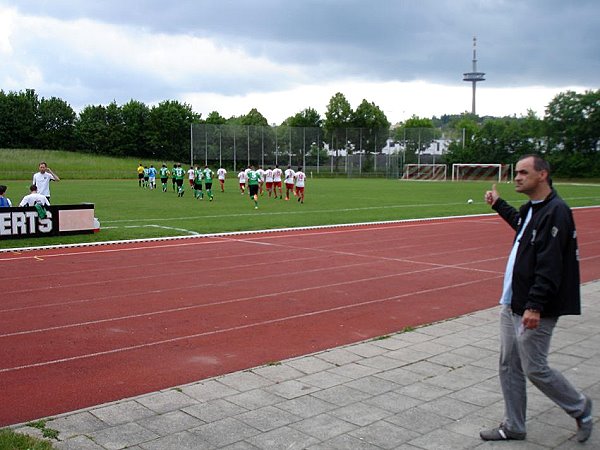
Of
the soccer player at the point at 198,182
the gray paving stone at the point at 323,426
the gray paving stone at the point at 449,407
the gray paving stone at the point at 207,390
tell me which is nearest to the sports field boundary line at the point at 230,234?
the gray paving stone at the point at 207,390

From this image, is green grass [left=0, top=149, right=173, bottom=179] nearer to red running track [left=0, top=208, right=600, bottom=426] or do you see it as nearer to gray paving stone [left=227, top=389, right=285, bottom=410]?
red running track [left=0, top=208, right=600, bottom=426]

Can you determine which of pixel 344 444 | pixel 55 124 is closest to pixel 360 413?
pixel 344 444

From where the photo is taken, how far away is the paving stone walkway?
4297 mm

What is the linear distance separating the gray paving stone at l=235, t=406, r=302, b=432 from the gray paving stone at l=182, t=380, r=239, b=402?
1.48 feet

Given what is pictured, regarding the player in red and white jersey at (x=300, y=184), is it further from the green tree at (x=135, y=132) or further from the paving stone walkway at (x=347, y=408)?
the green tree at (x=135, y=132)

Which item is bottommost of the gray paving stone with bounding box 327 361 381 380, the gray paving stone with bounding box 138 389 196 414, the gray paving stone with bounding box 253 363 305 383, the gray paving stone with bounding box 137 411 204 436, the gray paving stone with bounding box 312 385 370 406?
the gray paving stone with bounding box 327 361 381 380

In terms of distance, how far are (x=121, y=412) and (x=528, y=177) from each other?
10.7 feet

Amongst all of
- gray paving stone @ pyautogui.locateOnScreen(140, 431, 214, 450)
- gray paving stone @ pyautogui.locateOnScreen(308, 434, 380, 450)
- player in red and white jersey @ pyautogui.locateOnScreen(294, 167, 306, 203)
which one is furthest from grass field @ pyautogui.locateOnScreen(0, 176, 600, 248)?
gray paving stone @ pyautogui.locateOnScreen(308, 434, 380, 450)

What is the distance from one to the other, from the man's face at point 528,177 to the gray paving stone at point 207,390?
8.89 ft

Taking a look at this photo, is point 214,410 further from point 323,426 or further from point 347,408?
point 347,408

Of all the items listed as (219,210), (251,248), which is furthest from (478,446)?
(219,210)

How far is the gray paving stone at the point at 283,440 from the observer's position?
4.20 m

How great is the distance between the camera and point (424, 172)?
73.3 metres

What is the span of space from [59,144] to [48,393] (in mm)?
89442
